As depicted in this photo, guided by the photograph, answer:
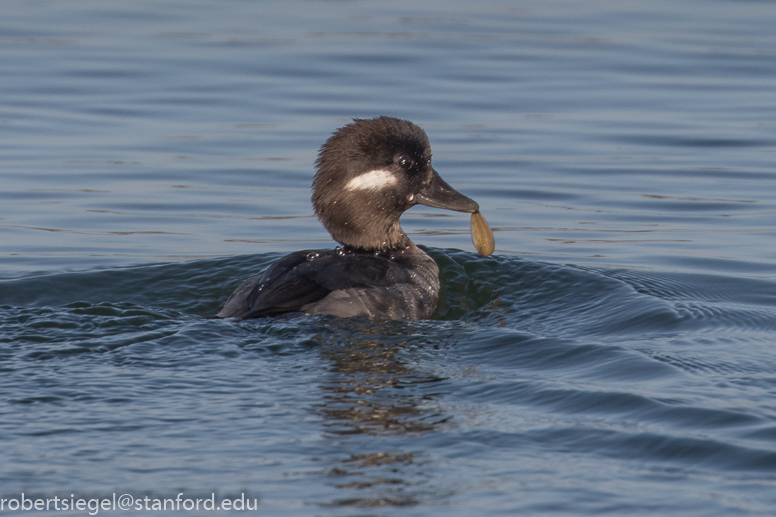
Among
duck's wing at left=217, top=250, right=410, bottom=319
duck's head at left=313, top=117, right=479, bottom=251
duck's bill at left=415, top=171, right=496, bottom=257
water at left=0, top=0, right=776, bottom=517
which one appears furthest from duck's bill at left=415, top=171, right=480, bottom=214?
duck's wing at left=217, top=250, right=410, bottom=319

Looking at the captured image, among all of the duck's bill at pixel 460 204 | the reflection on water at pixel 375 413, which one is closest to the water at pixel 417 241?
the reflection on water at pixel 375 413

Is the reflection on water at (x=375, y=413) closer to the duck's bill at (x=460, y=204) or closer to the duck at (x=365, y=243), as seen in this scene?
the duck at (x=365, y=243)

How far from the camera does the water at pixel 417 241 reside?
477cm

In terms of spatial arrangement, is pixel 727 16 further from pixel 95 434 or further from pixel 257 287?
pixel 95 434

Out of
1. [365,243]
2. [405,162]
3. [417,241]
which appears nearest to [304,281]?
[365,243]

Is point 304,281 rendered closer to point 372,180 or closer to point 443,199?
point 372,180

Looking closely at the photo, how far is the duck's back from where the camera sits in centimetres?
692

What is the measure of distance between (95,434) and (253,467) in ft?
2.73

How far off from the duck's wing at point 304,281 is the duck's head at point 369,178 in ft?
1.23

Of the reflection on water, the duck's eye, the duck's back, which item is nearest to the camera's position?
the reflection on water

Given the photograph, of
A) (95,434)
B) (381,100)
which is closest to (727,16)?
(381,100)

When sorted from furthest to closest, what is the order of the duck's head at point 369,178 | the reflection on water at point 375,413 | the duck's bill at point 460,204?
1. the duck's bill at point 460,204
2. the duck's head at point 369,178
3. the reflection on water at point 375,413

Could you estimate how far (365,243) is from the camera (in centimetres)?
802

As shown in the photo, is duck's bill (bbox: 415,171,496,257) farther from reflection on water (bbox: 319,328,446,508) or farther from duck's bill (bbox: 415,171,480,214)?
reflection on water (bbox: 319,328,446,508)
